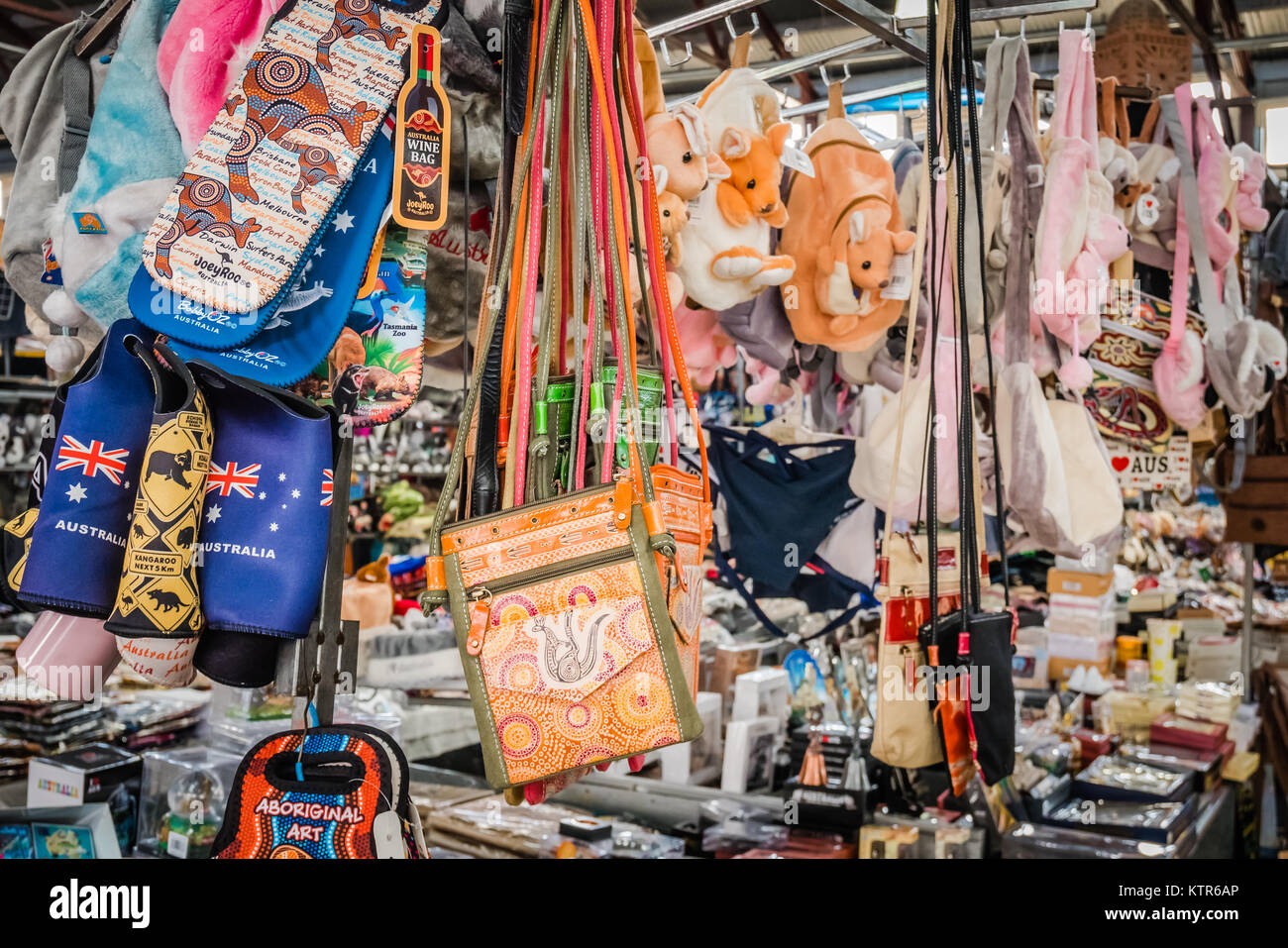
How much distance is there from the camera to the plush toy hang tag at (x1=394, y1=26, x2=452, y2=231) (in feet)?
4.58

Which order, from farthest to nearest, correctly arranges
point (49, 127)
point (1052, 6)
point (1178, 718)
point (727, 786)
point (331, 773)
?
point (1178, 718)
point (727, 786)
point (1052, 6)
point (49, 127)
point (331, 773)

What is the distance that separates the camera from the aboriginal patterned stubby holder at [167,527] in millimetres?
1198

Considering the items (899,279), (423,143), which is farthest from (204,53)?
(899,279)

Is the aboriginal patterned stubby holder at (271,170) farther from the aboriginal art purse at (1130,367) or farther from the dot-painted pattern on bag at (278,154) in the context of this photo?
the aboriginal art purse at (1130,367)

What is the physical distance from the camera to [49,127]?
Answer: 1662mm

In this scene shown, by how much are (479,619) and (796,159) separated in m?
1.23

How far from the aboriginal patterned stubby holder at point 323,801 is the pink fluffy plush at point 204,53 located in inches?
32.4

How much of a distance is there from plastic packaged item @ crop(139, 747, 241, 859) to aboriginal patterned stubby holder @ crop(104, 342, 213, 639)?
3.85 ft

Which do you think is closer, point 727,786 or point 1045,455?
point 1045,455

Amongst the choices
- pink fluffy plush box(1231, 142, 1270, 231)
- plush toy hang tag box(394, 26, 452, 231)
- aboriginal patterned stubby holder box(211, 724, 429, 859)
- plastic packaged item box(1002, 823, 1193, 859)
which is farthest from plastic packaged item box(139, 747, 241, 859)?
pink fluffy plush box(1231, 142, 1270, 231)

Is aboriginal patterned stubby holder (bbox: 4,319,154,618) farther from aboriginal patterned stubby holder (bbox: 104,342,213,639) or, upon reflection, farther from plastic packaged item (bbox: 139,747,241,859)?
plastic packaged item (bbox: 139,747,241,859)

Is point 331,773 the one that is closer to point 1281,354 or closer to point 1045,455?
point 1045,455
